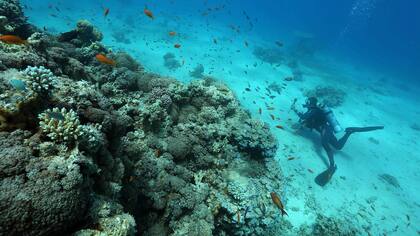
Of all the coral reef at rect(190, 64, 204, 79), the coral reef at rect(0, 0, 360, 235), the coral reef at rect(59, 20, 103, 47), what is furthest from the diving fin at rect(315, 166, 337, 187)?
the coral reef at rect(190, 64, 204, 79)

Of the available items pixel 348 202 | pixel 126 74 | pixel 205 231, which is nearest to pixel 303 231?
pixel 348 202

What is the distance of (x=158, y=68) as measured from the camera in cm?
2117

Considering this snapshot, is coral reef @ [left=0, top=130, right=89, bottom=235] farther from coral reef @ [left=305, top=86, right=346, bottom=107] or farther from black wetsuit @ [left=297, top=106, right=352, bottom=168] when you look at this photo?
coral reef @ [left=305, top=86, right=346, bottom=107]

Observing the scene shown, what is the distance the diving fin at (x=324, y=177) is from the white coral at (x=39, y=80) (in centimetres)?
1154

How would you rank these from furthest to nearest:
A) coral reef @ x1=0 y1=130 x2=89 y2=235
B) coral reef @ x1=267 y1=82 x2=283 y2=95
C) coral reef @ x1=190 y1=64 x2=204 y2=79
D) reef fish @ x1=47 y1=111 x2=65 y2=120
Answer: coral reef @ x1=267 y1=82 x2=283 y2=95 < coral reef @ x1=190 y1=64 x2=204 y2=79 < reef fish @ x1=47 y1=111 x2=65 y2=120 < coral reef @ x1=0 y1=130 x2=89 y2=235

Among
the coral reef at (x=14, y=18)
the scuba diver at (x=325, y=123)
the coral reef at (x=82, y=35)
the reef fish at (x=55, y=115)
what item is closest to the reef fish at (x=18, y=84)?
the reef fish at (x=55, y=115)

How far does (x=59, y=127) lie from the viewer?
131 inches

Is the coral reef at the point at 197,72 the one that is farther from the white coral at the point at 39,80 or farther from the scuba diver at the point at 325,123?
the white coral at the point at 39,80

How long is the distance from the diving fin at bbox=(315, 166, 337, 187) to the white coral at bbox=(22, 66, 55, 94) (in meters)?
11.5

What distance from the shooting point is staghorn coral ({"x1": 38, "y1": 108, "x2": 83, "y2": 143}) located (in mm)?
3305

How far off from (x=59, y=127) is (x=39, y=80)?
3.28 ft

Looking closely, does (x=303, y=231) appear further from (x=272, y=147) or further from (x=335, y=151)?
(x=335, y=151)

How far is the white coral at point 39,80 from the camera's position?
3.69 metres

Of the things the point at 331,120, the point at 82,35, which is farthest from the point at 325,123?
the point at 82,35
